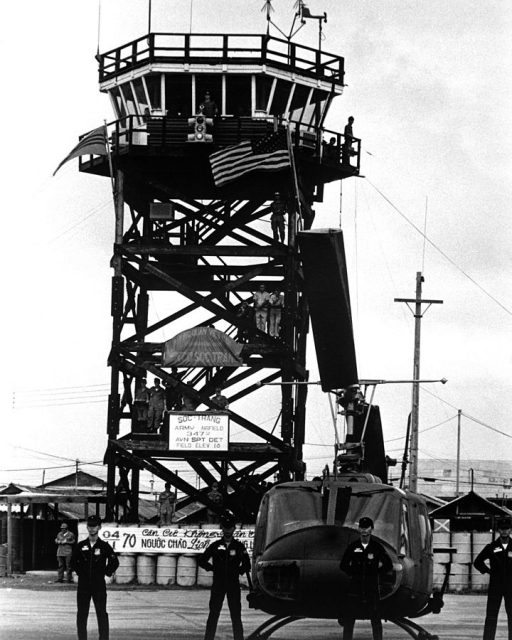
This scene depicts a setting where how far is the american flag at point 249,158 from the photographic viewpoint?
146ft

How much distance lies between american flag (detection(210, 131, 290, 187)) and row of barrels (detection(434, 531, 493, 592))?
42.6 feet

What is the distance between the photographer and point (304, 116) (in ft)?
157

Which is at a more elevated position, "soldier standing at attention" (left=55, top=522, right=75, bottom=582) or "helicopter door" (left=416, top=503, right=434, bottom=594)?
"helicopter door" (left=416, top=503, right=434, bottom=594)

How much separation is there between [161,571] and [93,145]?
1458cm

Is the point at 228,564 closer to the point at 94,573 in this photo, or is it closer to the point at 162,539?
the point at 94,573

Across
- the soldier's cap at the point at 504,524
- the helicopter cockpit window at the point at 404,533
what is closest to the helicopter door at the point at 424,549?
the helicopter cockpit window at the point at 404,533

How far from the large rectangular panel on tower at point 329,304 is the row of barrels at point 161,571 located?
16.2 metres

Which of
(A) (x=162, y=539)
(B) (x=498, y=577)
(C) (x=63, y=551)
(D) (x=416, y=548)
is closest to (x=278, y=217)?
(A) (x=162, y=539)

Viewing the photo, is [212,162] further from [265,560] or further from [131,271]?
[265,560]

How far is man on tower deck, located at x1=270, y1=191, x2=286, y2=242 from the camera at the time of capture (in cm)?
4681

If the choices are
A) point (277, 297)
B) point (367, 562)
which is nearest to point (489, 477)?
point (277, 297)

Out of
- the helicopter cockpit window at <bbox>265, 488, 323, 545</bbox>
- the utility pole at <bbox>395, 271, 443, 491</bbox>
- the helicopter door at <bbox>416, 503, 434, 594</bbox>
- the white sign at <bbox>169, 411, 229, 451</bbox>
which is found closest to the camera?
the helicopter cockpit window at <bbox>265, 488, 323, 545</bbox>

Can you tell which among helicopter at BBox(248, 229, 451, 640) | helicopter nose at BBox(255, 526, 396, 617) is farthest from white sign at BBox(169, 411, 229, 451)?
helicopter nose at BBox(255, 526, 396, 617)

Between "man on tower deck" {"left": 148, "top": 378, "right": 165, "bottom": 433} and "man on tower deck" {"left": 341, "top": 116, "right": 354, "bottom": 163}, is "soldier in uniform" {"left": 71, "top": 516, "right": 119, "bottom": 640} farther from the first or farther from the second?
"man on tower deck" {"left": 341, "top": 116, "right": 354, "bottom": 163}
